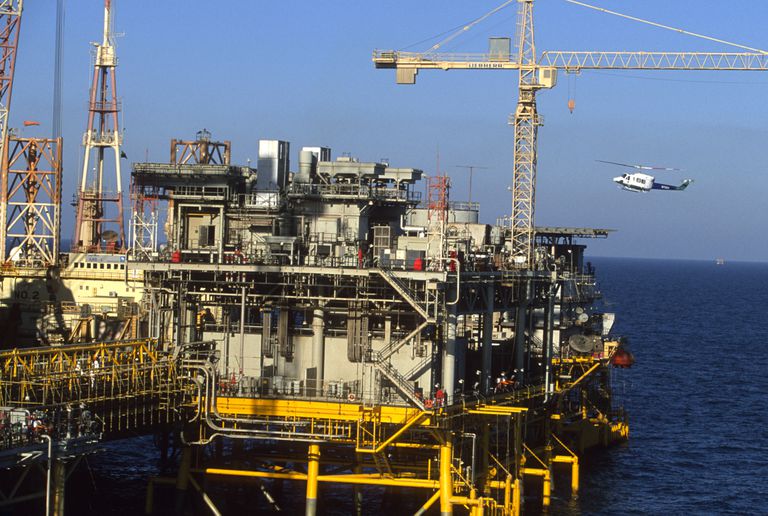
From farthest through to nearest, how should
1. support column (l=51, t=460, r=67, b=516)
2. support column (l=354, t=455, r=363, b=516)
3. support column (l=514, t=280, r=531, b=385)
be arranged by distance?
support column (l=514, t=280, r=531, b=385), support column (l=354, t=455, r=363, b=516), support column (l=51, t=460, r=67, b=516)

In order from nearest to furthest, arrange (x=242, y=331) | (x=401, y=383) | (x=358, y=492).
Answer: (x=401, y=383), (x=242, y=331), (x=358, y=492)

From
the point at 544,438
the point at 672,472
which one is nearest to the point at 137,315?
the point at 544,438

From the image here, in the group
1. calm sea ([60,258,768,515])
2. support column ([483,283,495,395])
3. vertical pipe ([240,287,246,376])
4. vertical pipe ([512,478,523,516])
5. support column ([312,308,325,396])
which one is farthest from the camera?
calm sea ([60,258,768,515])

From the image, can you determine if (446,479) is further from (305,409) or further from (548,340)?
(548,340)

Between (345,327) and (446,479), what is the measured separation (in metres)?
10.8

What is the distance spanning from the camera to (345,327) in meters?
74.2

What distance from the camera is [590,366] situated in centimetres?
9531

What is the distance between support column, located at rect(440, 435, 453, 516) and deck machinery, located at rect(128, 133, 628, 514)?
0.11 meters

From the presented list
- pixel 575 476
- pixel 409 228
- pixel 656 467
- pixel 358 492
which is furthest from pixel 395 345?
pixel 656 467

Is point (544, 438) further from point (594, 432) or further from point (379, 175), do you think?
point (379, 175)

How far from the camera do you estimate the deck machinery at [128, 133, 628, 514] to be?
6912cm

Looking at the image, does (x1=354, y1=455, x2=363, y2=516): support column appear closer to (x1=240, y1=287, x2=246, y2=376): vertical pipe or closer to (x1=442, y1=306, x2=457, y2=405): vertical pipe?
(x1=442, y1=306, x2=457, y2=405): vertical pipe

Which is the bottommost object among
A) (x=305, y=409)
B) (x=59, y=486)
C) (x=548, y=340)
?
(x=59, y=486)

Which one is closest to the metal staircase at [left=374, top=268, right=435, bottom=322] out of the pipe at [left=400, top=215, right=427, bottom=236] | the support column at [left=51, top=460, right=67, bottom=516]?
the pipe at [left=400, top=215, right=427, bottom=236]
